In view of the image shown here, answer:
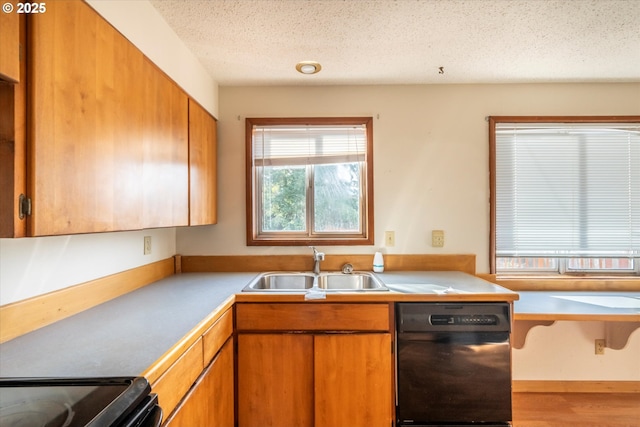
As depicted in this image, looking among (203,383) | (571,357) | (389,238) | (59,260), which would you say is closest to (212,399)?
(203,383)

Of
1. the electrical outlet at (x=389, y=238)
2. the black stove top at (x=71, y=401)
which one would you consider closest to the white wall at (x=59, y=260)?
the black stove top at (x=71, y=401)

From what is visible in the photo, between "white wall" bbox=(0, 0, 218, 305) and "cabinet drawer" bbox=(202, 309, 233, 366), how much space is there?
0.63 metres

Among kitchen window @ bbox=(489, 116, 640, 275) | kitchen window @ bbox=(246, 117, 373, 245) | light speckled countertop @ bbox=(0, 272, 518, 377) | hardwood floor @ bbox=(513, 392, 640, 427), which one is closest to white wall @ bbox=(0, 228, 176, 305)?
light speckled countertop @ bbox=(0, 272, 518, 377)

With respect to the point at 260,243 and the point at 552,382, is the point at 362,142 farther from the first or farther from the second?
the point at 552,382

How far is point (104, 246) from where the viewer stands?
1510mm

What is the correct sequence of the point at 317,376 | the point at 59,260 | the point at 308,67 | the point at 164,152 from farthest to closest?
1. the point at 308,67
2. the point at 317,376
3. the point at 164,152
4. the point at 59,260

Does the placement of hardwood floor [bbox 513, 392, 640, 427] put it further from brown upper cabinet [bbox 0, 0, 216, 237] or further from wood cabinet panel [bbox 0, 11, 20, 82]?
wood cabinet panel [bbox 0, 11, 20, 82]

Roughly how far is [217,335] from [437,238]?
167 centimetres

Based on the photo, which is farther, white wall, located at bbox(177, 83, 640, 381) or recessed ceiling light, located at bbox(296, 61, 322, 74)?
white wall, located at bbox(177, 83, 640, 381)

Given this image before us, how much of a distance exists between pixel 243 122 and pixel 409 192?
137 cm

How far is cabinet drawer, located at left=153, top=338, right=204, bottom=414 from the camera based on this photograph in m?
0.92

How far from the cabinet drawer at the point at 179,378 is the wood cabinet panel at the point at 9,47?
884 millimetres

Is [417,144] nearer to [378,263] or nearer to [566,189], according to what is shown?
[378,263]

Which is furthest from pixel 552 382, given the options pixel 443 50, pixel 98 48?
pixel 98 48
